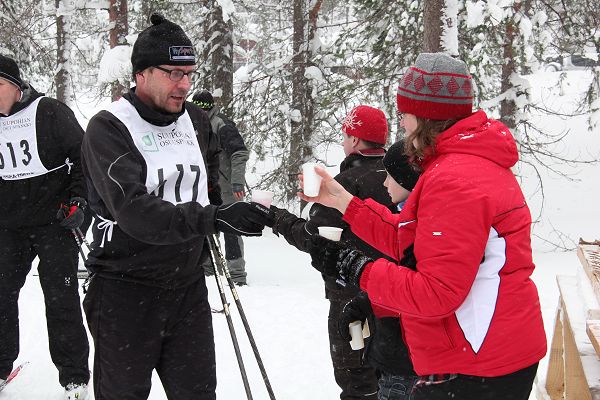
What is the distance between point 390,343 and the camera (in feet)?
9.08

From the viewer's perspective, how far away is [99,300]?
3027 mm

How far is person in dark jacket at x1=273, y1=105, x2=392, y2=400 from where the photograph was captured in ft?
12.1

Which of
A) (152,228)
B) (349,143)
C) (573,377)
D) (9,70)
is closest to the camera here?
(152,228)

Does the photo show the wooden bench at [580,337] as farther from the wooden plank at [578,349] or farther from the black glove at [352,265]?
the black glove at [352,265]

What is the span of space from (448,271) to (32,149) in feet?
10.8

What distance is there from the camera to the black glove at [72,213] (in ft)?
13.6

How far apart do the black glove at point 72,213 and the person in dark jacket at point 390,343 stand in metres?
2.16

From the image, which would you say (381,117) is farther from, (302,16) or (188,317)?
(302,16)

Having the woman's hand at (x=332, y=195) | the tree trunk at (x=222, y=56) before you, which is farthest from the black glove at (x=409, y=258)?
Result: the tree trunk at (x=222, y=56)

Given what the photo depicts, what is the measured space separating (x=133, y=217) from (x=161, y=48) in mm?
867

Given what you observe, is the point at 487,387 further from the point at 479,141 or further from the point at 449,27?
the point at 449,27

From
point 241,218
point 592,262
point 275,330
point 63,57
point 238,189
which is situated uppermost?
point 63,57

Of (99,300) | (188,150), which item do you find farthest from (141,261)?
(188,150)

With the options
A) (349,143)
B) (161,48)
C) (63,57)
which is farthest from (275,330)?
(63,57)
